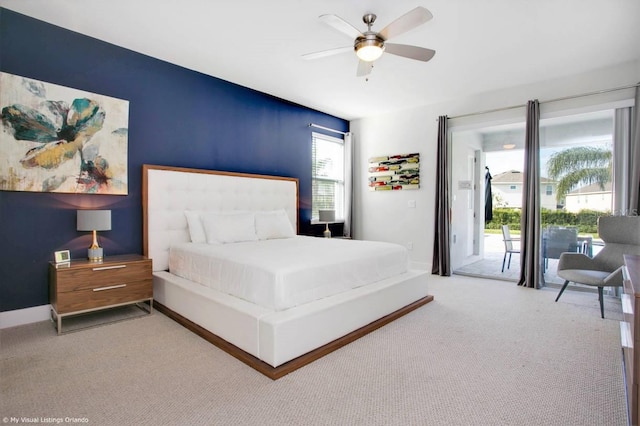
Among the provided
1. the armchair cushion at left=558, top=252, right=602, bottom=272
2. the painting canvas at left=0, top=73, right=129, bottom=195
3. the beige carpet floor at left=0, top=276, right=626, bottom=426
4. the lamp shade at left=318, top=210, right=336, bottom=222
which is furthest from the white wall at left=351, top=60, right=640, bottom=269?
the painting canvas at left=0, top=73, right=129, bottom=195

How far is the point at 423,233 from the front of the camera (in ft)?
18.0

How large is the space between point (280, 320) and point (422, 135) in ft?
14.5

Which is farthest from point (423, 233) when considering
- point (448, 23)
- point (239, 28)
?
point (239, 28)

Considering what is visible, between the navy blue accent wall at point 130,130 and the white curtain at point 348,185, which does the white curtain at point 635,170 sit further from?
the navy blue accent wall at point 130,130

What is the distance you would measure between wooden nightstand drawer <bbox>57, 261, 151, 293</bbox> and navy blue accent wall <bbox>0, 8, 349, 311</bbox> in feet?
1.76

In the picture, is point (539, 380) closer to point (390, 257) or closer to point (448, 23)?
point (390, 257)

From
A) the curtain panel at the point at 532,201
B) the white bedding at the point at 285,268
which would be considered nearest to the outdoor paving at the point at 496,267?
the curtain panel at the point at 532,201

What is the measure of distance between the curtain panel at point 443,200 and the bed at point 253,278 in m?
1.72

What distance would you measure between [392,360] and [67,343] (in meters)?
2.52

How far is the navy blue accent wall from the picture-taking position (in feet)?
9.55

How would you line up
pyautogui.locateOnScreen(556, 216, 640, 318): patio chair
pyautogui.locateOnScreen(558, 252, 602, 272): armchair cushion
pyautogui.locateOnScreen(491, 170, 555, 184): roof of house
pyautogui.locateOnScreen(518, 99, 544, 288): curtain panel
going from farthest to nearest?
pyautogui.locateOnScreen(491, 170, 555, 184): roof of house → pyautogui.locateOnScreen(518, 99, 544, 288): curtain panel → pyautogui.locateOnScreen(558, 252, 602, 272): armchair cushion → pyautogui.locateOnScreen(556, 216, 640, 318): patio chair

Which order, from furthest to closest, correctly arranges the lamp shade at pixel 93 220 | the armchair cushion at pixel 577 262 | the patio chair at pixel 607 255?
1. the armchair cushion at pixel 577 262
2. the patio chair at pixel 607 255
3. the lamp shade at pixel 93 220

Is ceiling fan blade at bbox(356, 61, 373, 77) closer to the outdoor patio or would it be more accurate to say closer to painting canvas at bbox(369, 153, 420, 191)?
painting canvas at bbox(369, 153, 420, 191)

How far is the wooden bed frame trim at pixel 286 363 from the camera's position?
6.91ft
